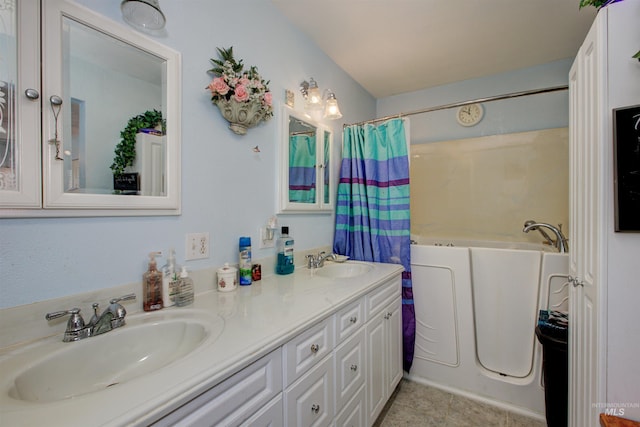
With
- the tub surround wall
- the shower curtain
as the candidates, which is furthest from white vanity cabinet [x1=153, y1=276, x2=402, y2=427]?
the tub surround wall

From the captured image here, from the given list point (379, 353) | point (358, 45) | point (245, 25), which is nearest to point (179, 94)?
point (245, 25)

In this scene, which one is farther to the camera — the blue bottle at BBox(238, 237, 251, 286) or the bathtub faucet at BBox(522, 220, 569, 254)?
the bathtub faucet at BBox(522, 220, 569, 254)

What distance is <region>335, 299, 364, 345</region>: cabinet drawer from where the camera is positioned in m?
1.18

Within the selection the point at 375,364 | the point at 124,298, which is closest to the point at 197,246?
the point at 124,298

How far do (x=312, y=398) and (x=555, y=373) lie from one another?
1400 mm

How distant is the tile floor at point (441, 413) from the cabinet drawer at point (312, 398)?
0.81 m

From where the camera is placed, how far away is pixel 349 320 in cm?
125

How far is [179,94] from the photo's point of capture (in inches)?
45.0

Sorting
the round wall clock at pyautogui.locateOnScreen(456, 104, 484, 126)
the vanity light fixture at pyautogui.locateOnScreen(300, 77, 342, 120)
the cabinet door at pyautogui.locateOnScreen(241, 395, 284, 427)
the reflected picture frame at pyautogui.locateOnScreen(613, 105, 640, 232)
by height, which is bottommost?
the cabinet door at pyautogui.locateOnScreen(241, 395, 284, 427)

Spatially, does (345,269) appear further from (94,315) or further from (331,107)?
(94,315)

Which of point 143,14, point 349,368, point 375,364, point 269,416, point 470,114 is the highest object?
point 470,114

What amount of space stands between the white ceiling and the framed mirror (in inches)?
39.0

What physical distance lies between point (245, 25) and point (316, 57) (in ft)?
2.28

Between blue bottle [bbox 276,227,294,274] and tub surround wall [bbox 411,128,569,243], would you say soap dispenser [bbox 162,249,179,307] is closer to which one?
blue bottle [bbox 276,227,294,274]
